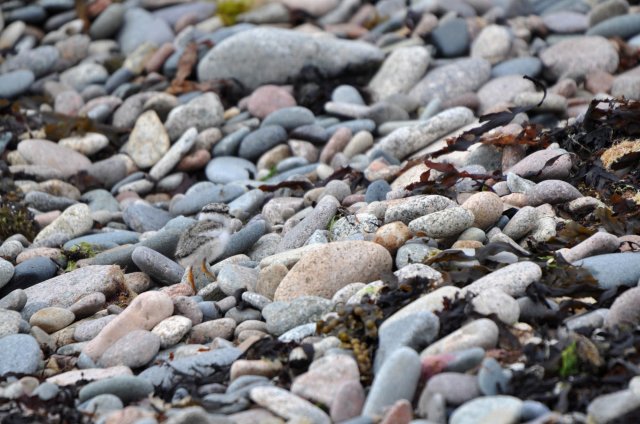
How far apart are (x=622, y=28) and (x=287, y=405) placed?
7869 mm

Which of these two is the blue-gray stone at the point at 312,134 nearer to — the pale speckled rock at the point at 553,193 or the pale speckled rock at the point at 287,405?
the pale speckled rock at the point at 553,193

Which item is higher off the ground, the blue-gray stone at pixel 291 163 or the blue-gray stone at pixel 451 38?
the blue-gray stone at pixel 451 38

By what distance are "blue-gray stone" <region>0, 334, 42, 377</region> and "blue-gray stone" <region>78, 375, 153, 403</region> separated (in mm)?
603

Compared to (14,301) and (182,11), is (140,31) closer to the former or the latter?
(182,11)

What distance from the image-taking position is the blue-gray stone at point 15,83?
1021 centimetres

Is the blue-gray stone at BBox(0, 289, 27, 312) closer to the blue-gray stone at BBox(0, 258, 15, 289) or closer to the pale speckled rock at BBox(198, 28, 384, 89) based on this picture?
the blue-gray stone at BBox(0, 258, 15, 289)

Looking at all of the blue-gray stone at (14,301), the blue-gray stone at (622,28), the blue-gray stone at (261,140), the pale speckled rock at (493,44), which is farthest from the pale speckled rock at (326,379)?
the blue-gray stone at (622,28)

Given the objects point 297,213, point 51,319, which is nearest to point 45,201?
point 297,213

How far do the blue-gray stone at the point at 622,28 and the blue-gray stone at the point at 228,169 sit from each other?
177 inches

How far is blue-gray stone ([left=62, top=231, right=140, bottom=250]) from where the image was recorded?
655 cm

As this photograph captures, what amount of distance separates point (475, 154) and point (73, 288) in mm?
3136

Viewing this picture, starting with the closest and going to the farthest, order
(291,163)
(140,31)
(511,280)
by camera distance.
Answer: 1. (511,280)
2. (291,163)
3. (140,31)

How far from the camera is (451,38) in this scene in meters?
10.3

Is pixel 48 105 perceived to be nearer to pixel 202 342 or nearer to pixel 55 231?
pixel 55 231
